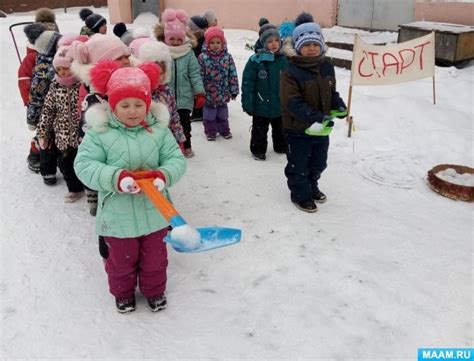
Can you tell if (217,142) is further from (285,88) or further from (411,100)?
(411,100)

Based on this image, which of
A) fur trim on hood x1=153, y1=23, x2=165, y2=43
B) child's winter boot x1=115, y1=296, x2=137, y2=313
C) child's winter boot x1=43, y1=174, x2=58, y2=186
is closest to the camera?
child's winter boot x1=115, y1=296, x2=137, y2=313

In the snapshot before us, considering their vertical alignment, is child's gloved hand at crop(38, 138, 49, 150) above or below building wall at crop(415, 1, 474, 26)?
below

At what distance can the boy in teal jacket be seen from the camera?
562 centimetres

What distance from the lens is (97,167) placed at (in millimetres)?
2781

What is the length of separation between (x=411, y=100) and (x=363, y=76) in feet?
3.86

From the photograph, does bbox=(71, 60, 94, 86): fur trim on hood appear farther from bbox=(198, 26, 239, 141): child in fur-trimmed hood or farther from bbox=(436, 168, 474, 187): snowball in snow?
bbox=(436, 168, 474, 187): snowball in snow

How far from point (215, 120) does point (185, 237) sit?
14.3ft

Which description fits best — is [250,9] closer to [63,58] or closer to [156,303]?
[63,58]

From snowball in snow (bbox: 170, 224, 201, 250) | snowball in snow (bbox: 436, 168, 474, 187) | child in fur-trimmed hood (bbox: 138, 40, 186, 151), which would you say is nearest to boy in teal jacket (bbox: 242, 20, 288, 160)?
child in fur-trimmed hood (bbox: 138, 40, 186, 151)

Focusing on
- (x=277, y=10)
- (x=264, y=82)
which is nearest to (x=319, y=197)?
(x=264, y=82)

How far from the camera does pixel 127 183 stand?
2.63m

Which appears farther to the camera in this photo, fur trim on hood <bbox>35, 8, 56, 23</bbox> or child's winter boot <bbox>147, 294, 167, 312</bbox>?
fur trim on hood <bbox>35, 8, 56, 23</bbox>

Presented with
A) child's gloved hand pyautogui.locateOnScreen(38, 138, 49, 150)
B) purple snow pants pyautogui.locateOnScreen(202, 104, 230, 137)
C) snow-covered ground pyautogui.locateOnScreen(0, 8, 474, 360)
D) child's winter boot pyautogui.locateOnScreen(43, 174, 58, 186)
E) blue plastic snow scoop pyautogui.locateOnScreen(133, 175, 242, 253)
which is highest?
blue plastic snow scoop pyautogui.locateOnScreen(133, 175, 242, 253)

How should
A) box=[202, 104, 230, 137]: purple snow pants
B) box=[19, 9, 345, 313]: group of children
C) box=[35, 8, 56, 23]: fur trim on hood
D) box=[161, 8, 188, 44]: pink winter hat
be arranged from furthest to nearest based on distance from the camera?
box=[202, 104, 230, 137]: purple snow pants < box=[35, 8, 56, 23]: fur trim on hood < box=[161, 8, 188, 44]: pink winter hat < box=[19, 9, 345, 313]: group of children
